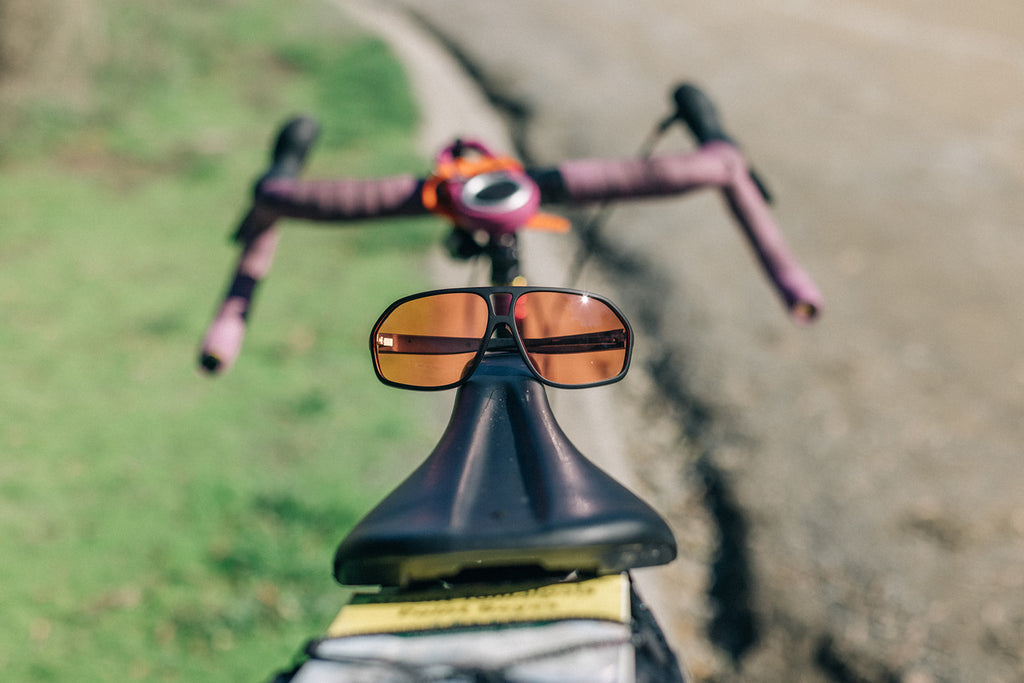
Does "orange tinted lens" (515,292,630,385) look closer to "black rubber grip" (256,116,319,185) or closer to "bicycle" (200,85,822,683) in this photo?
"bicycle" (200,85,822,683)

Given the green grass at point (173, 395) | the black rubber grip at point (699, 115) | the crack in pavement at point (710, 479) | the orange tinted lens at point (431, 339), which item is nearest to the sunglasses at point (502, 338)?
the orange tinted lens at point (431, 339)

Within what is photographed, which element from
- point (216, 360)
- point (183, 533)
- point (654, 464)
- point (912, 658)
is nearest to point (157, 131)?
point (183, 533)

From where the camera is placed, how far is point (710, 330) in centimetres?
461

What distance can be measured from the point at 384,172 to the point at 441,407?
8.50 ft

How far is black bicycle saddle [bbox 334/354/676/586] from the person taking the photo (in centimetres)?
90

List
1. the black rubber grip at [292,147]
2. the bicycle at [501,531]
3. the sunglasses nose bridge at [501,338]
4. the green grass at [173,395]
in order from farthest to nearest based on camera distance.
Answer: the green grass at [173,395] < the black rubber grip at [292,147] < the sunglasses nose bridge at [501,338] < the bicycle at [501,531]

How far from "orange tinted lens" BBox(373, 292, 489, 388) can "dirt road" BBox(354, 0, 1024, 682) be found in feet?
7.34

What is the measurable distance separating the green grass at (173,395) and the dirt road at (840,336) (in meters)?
1.44

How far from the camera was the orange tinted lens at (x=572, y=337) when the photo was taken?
3.55ft

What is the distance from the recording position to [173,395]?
4137 mm

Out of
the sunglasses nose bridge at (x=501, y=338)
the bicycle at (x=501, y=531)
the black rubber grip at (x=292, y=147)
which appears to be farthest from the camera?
the black rubber grip at (x=292, y=147)

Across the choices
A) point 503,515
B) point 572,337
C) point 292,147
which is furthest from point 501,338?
point 292,147

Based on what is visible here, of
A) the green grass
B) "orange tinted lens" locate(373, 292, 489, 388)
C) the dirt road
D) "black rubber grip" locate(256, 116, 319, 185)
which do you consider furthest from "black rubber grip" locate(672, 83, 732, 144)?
the green grass

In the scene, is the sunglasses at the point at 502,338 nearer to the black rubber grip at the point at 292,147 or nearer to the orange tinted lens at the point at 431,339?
the orange tinted lens at the point at 431,339
